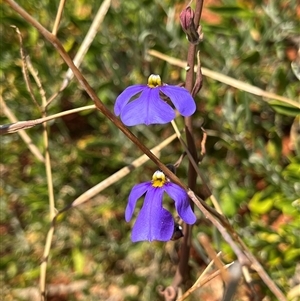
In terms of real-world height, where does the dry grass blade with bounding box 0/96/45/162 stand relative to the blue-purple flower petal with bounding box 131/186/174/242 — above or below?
above

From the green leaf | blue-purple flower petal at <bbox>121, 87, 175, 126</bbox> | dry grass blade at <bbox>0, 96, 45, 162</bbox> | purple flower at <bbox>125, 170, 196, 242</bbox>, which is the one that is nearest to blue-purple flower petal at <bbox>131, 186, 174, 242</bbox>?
purple flower at <bbox>125, 170, 196, 242</bbox>

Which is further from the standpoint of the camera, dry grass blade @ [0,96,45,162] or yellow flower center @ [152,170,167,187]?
dry grass blade @ [0,96,45,162]

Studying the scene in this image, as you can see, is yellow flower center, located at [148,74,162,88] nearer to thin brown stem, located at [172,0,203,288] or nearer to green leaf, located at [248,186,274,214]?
thin brown stem, located at [172,0,203,288]

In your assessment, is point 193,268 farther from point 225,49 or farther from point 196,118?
point 225,49

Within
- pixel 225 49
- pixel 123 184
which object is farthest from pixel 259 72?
pixel 123 184

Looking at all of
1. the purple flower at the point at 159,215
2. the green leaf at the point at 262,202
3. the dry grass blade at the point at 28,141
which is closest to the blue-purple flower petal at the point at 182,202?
the purple flower at the point at 159,215

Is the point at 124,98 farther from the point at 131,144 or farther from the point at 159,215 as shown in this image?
the point at 131,144

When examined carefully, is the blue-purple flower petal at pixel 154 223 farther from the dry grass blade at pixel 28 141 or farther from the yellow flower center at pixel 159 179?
the dry grass blade at pixel 28 141
